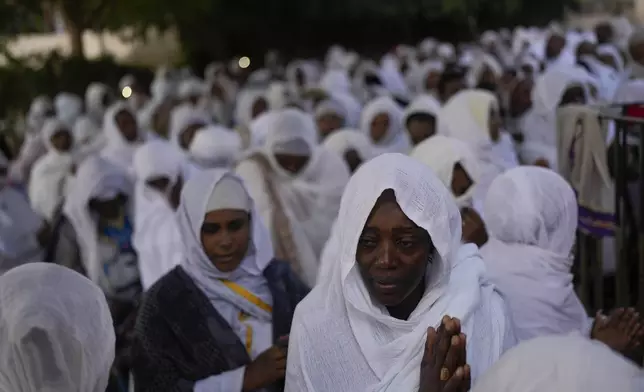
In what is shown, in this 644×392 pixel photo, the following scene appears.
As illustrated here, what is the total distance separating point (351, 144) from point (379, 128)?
0.60m

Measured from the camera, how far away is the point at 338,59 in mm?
19172

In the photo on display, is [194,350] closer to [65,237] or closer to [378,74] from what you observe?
[65,237]

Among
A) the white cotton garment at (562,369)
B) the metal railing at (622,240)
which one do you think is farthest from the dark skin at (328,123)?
the white cotton garment at (562,369)

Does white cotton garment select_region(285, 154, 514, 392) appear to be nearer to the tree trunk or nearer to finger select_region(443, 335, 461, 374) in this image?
finger select_region(443, 335, 461, 374)

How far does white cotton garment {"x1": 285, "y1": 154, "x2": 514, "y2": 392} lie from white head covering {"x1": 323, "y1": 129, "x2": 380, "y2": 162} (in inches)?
188

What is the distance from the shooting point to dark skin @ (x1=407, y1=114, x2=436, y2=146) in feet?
21.5

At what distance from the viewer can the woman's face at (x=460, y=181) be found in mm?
4617

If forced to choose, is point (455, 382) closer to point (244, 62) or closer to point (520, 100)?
point (520, 100)

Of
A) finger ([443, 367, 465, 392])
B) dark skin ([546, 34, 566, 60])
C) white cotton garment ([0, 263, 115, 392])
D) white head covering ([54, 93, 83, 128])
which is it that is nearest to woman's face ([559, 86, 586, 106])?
finger ([443, 367, 465, 392])

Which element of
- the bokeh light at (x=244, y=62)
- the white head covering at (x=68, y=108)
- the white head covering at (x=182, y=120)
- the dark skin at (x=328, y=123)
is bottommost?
the dark skin at (x=328, y=123)

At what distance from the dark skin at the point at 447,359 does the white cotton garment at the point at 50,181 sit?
19.1ft

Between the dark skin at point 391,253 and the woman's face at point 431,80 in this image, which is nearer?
the dark skin at point 391,253

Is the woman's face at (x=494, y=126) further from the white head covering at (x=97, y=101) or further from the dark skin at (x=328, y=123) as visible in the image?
the white head covering at (x=97, y=101)

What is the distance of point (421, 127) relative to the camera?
657cm
